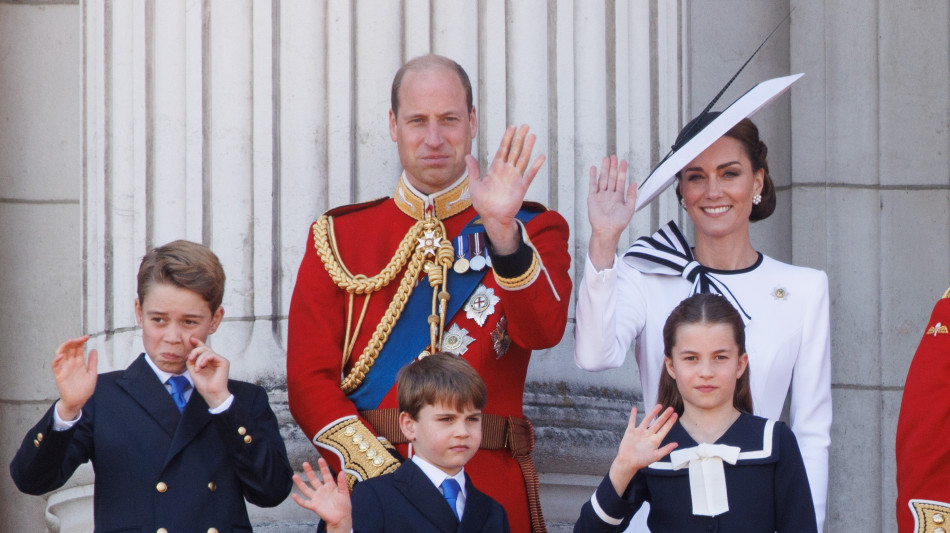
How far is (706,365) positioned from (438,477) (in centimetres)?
73

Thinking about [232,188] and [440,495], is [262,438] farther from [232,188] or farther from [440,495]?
[232,188]

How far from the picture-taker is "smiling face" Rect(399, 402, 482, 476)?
4230 mm

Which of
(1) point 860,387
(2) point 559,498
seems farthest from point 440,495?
(1) point 860,387

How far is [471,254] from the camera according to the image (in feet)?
15.5

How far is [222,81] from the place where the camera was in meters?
5.47

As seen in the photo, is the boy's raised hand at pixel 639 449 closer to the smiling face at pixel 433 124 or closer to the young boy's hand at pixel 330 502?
the young boy's hand at pixel 330 502

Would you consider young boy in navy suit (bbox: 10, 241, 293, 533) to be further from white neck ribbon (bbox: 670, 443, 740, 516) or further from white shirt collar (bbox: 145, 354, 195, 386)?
white neck ribbon (bbox: 670, 443, 740, 516)

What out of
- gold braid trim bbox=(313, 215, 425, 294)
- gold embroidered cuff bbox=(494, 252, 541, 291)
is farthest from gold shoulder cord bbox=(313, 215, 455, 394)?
gold embroidered cuff bbox=(494, 252, 541, 291)

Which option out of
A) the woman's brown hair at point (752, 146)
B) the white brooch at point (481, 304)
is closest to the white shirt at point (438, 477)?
the white brooch at point (481, 304)

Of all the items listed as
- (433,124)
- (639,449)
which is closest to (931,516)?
(639,449)

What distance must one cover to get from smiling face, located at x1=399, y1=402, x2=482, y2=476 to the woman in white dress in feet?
1.45

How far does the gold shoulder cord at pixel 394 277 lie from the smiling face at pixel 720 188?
2.33ft

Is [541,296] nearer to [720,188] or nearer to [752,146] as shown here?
[720,188]

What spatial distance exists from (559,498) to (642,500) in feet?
4.27
